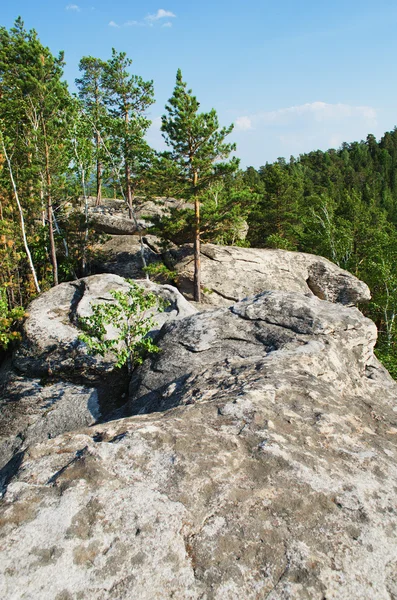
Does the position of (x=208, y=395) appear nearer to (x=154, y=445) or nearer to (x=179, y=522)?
(x=154, y=445)

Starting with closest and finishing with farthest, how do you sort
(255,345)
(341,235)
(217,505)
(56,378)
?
1. (217,505)
2. (255,345)
3. (56,378)
4. (341,235)

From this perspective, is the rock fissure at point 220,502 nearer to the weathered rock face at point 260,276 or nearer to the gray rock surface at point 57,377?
the gray rock surface at point 57,377

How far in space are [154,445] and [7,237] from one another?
2020 cm

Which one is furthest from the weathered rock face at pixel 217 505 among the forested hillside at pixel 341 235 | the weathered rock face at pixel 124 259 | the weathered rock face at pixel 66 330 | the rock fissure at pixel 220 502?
the weathered rock face at pixel 124 259

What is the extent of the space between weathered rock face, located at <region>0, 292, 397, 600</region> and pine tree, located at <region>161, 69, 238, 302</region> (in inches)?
773

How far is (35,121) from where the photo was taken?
21734 mm

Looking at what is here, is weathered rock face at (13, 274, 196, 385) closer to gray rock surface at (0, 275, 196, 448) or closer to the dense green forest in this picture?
gray rock surface at (0, 275, 196, 448)

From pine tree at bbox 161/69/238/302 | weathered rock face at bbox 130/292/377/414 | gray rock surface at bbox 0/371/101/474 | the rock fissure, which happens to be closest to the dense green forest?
pine tree at bbox 161/69/238/302

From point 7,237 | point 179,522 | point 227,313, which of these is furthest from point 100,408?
point 7,237

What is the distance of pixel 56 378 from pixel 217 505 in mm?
11108

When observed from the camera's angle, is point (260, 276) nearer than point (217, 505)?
No

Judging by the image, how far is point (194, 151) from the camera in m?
23.6

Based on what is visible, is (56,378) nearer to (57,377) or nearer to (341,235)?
(57,377)

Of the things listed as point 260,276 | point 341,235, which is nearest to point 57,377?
point 260,276
